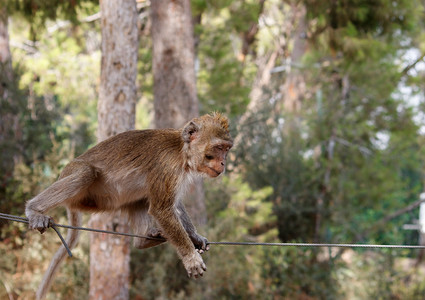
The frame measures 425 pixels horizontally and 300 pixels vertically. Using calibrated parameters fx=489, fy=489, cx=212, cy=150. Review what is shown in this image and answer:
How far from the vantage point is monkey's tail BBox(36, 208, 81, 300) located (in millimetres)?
4621

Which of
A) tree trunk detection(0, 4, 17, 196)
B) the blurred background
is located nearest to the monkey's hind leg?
the blurred background

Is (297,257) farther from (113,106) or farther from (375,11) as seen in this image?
(375,11)

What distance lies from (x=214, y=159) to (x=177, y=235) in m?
0.78

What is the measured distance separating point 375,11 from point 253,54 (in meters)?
11.5

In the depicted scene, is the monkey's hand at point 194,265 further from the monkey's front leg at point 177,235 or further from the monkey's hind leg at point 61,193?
the monkey's hind leg at point 61,193

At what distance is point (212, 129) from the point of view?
185 inches

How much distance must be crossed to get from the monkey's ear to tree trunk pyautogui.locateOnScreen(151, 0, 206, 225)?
17.2 feet

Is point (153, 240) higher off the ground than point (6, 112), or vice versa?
point (6, 112)

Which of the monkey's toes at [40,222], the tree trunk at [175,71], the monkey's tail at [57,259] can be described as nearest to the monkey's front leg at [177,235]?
the monkey's toes at [40,222]

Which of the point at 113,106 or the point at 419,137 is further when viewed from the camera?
the point at 419,137

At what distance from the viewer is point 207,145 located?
4.63m

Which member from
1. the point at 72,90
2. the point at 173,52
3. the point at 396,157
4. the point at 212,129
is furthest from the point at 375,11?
the point at 212,129

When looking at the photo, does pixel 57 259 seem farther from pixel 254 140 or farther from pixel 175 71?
pixel 254 140

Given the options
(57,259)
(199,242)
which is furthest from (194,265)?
(57,259)
